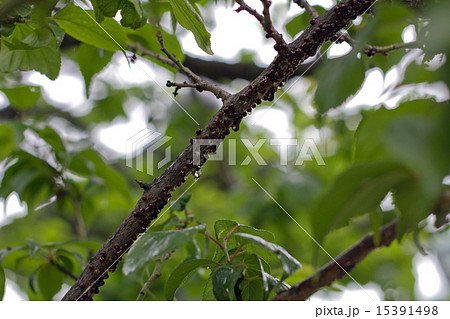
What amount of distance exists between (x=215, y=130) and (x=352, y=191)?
11.3 inches

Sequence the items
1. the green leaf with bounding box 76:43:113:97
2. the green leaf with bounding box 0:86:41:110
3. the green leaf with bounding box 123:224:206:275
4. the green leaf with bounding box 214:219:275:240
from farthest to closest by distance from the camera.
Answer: the green leaf with bounding box 0:86:41:110
the green leaf with bounding box 76:43:113:97
the green leaf with bounding box 214:219:275:240
the green leaf with bounding box 123:224:206:275

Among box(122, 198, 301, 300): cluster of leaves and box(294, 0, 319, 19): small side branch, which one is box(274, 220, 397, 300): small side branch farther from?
box(294, 0, 319, 19): small side branch

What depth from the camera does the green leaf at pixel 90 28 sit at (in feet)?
2.08

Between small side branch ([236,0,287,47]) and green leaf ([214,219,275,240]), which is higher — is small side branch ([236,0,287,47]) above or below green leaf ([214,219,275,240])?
above

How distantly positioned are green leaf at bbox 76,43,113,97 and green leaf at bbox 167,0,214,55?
0.31 m

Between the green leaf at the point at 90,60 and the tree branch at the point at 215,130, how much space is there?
323mm

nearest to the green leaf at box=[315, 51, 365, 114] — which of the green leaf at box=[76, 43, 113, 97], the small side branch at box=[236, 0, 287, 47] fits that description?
the small side branch at box=[236, 0, 287, 47]

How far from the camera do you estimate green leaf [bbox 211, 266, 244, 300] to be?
480 mm

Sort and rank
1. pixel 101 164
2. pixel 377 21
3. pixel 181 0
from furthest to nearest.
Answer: pixel 101 164 < pixel 181 0 < pixel 377 21

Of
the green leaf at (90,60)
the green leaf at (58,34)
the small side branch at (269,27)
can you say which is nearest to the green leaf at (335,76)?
the small side branch at (269,27)

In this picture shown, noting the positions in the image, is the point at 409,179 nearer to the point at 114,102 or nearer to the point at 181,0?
the point at 181,0

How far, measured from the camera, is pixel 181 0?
534mm

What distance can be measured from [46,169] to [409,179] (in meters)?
0.94

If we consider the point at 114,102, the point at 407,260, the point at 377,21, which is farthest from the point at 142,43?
the point at 407,260
